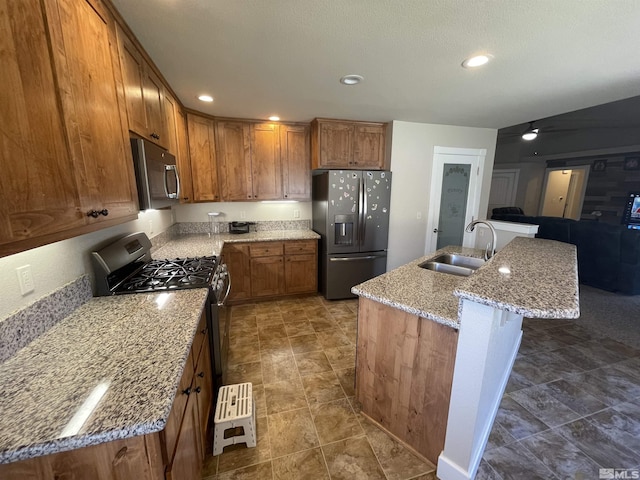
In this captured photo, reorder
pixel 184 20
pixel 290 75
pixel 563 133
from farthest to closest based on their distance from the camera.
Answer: pixel 563 133 < pixel 290 75 < pixel 184 20

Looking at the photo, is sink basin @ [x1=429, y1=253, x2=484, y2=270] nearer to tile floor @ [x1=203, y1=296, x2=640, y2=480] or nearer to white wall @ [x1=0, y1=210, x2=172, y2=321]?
tile floor @ [x1=203, y1=296, x2=640, y2=480]

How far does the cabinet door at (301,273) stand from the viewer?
3.56m

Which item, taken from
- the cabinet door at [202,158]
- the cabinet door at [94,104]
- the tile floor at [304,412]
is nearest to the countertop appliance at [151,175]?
the cabinet door at [94,104]

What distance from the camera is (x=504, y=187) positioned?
27.2 feet

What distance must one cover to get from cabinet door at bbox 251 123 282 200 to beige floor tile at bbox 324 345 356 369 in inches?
86.0

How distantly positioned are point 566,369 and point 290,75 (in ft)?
11.4

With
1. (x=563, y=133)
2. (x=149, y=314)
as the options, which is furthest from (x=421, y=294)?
(x=563, y=133)

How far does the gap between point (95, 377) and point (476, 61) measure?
276 centimetres

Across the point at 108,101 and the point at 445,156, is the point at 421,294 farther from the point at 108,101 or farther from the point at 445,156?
the point at 445,156

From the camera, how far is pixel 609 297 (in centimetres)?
370

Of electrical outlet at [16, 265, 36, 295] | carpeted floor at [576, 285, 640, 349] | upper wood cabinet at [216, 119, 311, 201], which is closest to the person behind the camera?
electrical outlet at [16, 265, 36, 295]

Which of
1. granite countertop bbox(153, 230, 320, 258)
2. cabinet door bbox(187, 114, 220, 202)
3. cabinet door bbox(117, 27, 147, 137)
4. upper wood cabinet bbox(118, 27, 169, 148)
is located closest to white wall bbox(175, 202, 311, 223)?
granite countertop bbox(153, 230, 320, 258)

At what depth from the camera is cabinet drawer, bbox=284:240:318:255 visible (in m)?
3.50

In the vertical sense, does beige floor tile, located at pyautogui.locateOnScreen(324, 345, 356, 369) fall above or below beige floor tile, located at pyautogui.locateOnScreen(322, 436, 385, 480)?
above
